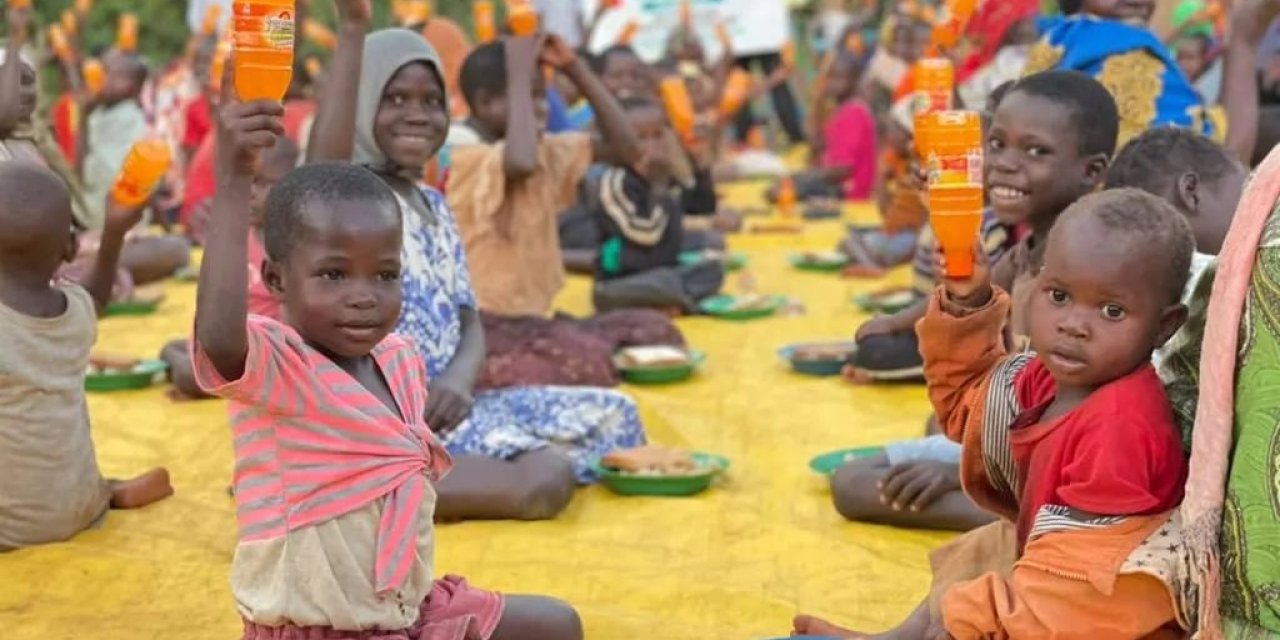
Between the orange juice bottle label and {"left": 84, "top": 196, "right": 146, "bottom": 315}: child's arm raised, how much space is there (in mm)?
1534

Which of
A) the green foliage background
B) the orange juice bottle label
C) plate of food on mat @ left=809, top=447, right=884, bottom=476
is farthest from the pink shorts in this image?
the green foliage background

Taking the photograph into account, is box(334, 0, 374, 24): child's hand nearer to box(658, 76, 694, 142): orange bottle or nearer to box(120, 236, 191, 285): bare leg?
box(120, 236, 191, 285): bare leg

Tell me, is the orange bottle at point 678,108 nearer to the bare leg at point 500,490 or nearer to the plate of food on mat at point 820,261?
the plate of food on mat at point 820,261

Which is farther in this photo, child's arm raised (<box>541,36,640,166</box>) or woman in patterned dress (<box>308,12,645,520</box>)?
child's arm raised (<box>541,36,640,166</box>)

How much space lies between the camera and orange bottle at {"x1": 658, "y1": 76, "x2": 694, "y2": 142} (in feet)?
26.4

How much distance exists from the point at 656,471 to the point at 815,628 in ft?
4.01

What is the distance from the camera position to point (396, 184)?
3.96m

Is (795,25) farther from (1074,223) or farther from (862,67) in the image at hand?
(1074,223)

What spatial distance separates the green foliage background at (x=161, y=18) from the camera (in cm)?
1383

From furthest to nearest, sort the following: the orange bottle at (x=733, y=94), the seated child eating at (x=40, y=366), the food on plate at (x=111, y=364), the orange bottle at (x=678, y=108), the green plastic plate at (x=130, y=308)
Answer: the orange bottle at (x=733, y=94) < the orange bottle at (x=678, y=108) < the green plastic plate at (x=130, y=308) < the food on plate at (x=111, y=364) < the seated child eating at (x=40, y=366)

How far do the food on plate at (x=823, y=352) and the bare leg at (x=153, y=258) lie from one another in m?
3.37

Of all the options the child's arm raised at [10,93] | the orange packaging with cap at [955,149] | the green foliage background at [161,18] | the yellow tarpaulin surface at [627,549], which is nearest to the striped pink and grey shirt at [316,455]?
the yellow tarpaulin surface at [627,549]

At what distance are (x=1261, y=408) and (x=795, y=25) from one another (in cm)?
1443

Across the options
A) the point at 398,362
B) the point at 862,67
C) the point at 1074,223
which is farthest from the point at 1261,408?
the point at 862,67
